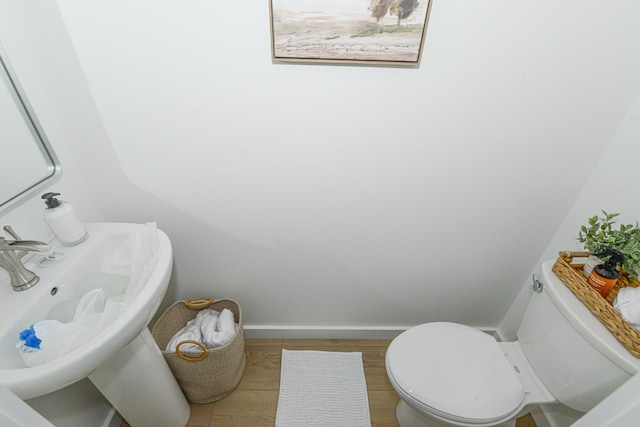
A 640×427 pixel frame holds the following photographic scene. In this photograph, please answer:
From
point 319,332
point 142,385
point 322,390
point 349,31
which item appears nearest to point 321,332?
point 319,332

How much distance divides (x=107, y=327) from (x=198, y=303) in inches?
26.3

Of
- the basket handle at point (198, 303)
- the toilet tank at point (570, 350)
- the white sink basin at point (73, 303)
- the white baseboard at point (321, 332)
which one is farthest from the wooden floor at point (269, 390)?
the white sink basin at point (73, 303)

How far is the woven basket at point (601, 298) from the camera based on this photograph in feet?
2.30

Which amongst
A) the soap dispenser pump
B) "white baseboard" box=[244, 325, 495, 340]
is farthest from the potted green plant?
"white baseboard" box=[244, 325, 495, 340]

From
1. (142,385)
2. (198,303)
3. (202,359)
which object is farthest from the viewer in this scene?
(198,303)

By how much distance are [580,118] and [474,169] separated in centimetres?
34

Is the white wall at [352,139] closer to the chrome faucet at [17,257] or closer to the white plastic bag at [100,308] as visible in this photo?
the white plastic bag at [100,308]

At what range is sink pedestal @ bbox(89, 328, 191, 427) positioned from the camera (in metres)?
0.85

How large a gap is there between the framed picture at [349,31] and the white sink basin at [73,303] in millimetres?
699

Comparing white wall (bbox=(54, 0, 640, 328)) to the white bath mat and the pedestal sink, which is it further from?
the white bath mat

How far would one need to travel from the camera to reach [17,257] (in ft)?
2.30

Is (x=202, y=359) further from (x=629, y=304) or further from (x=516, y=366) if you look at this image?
(x=629, y=304)

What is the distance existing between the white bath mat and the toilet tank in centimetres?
72

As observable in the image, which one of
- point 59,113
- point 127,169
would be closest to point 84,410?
point 127,169
